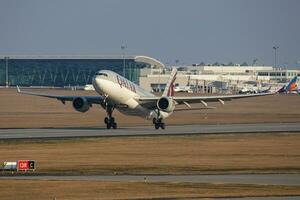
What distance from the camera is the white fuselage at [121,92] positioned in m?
80.1

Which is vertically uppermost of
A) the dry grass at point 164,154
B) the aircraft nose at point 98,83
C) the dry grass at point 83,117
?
the aircraft nose at point 98,83

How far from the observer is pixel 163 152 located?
5991cm

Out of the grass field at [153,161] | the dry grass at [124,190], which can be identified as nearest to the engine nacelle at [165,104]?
the grass field at [153,161]

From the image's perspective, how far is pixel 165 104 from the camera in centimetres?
8188

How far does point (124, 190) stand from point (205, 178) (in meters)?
6.08

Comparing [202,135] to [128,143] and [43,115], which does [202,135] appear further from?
[43,115]

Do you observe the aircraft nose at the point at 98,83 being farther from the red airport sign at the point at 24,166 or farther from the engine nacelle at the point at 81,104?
the red airport sign at the point at 24,166

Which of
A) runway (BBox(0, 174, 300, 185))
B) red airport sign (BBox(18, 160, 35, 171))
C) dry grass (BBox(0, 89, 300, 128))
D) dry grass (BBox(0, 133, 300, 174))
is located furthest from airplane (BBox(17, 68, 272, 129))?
runway (BBox(0, 174, 300, 185))

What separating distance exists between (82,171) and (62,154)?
32.6 ft

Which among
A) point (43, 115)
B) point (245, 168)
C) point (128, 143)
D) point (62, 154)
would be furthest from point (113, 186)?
point (43, 115)

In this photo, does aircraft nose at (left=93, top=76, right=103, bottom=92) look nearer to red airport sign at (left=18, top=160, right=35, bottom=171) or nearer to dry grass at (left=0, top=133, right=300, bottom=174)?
dry grass at (left=0, top=133, right=300, bottom=174)

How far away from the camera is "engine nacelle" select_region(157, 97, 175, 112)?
81.8 meters

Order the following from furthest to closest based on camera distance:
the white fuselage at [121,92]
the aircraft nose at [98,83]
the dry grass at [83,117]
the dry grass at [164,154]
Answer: the dry grass at [83,117] < the white fuselage at [121,92] < the aircraft nose at [98,83] < the dry grass at [164,154]

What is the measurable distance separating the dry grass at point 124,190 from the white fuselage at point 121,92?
37.0 m
